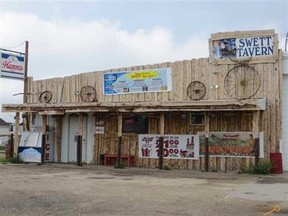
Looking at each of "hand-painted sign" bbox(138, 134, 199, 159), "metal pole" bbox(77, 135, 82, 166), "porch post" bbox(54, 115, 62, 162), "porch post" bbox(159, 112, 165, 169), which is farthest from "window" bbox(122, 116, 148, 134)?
"porch post" bbox(54, 115, 62, 162)

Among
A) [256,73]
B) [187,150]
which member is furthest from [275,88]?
[187,150]

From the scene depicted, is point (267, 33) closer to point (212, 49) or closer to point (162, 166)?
point (212, 49)

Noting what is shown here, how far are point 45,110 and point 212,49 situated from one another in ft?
29.3

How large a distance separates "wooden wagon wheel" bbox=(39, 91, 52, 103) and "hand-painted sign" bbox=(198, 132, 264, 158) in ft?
31.8

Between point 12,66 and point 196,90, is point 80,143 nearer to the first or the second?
point 196,90

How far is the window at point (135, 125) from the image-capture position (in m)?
24.0

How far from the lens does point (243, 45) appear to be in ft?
71.7

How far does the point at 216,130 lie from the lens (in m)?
22.2

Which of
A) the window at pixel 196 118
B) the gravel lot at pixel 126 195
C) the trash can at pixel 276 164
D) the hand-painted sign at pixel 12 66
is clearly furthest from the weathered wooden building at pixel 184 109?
the gravel lot at pixel 126 195

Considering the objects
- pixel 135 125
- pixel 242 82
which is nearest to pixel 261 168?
pixel 242 82

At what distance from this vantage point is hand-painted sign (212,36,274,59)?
21.4m

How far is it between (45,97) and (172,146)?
881 cm

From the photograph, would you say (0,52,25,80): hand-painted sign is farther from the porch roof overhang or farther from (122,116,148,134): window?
(122,116,148,134): window

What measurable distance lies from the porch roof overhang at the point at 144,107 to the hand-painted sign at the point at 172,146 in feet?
6.90
